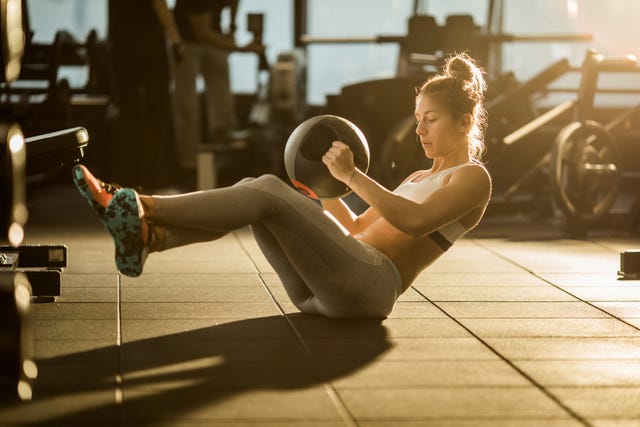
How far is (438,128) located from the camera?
132 inches

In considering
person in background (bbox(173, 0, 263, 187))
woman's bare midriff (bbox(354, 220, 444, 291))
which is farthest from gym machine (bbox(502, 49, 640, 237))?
woman's bare midriff (bbox(354, 220, 444, 291))

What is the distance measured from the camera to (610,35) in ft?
36.8

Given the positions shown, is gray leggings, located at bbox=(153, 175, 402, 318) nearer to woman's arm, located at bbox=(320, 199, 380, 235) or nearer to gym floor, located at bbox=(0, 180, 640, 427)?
gym floor, located at bbox=(0, 180, 640, 427)

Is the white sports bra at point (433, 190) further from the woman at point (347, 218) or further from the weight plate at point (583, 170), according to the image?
the weight plate at point (583, 170)

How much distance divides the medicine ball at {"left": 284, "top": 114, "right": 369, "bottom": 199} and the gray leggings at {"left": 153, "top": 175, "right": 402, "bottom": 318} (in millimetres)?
95

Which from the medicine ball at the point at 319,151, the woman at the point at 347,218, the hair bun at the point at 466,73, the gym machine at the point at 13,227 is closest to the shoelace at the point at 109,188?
the woman at the point at 347,218

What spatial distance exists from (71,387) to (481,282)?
7.40 ft

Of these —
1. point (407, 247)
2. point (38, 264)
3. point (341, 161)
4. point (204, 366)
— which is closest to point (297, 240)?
point (341, 161)

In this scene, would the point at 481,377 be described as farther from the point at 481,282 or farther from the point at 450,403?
the point at 481,282

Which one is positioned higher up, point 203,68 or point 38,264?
point 203,68

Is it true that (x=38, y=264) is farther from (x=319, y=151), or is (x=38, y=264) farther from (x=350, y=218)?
(x=319, y=151)

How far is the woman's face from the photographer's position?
3.34 m

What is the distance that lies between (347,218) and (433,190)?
387 millimetres

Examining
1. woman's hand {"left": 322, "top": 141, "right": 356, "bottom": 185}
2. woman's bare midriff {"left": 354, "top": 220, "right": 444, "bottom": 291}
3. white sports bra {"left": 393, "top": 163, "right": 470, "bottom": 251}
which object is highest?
woman's hand {"left": 322, "top": 141, "right": 356, "bottom": 185}
